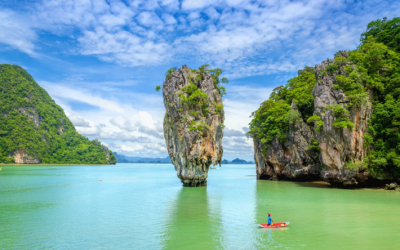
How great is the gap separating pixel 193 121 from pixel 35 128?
124 metres

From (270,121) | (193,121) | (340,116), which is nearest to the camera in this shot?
(340,116)

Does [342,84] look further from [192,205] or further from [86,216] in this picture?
[86,216]

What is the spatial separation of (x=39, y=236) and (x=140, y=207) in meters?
9.27

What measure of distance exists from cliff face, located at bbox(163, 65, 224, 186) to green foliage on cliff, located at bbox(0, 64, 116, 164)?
4061 inches

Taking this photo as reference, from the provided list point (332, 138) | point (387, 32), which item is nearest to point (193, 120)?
point (332, 138)

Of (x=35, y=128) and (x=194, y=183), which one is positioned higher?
(x=35, y=128)

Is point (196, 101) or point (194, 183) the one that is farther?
point (194, 183)

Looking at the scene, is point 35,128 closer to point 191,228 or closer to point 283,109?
point 283,109

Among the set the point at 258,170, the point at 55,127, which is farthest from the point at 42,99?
the point at 258,170

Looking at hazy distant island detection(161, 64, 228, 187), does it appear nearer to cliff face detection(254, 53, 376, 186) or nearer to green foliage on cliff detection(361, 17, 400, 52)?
cliff face detection(254, 53, 376, 186)

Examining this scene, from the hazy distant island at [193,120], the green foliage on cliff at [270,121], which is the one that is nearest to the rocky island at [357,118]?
the green foliage on cliff at [270,121]

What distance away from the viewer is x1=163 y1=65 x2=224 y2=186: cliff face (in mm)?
33656

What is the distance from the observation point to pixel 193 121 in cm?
3353

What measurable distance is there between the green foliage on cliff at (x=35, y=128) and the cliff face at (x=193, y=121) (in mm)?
103145
